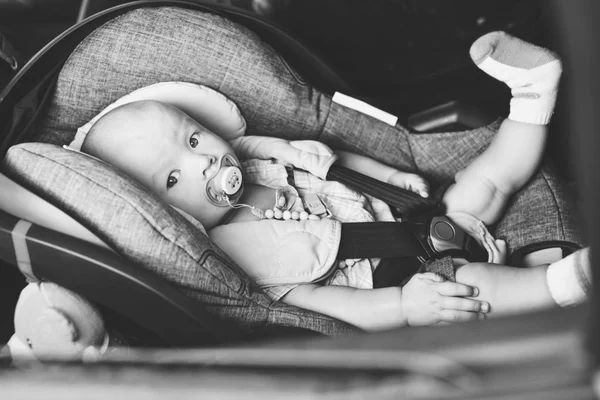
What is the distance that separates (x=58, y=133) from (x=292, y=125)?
455mm

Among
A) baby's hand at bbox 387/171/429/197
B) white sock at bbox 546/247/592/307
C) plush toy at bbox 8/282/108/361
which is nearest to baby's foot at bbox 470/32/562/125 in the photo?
baby's hand at bbox 387/171/429/197

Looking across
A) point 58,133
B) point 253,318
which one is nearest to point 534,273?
point 253,318

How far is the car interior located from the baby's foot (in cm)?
6

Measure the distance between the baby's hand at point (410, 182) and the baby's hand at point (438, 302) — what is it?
25 cm

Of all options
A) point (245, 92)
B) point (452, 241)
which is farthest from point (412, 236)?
point (245, 92)

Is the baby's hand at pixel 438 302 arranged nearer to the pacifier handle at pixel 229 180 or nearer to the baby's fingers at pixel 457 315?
the baby's fingers at pixel 457 315

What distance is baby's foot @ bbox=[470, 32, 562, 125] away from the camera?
3.23ft

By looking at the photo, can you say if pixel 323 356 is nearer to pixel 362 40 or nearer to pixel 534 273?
pixel 534 273

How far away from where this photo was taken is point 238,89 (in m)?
1.09

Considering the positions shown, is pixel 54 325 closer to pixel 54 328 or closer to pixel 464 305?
pixel 54 328

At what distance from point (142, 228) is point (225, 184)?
23 cm

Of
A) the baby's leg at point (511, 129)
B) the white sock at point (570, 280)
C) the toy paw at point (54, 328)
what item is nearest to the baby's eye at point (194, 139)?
the toy paw at point (54, 328)

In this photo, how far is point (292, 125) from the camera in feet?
3.81

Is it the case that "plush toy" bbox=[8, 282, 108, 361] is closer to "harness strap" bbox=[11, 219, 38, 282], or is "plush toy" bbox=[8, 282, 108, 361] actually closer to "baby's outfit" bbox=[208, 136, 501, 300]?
"harness strap" bbox=[11, 219, 38, 282]
